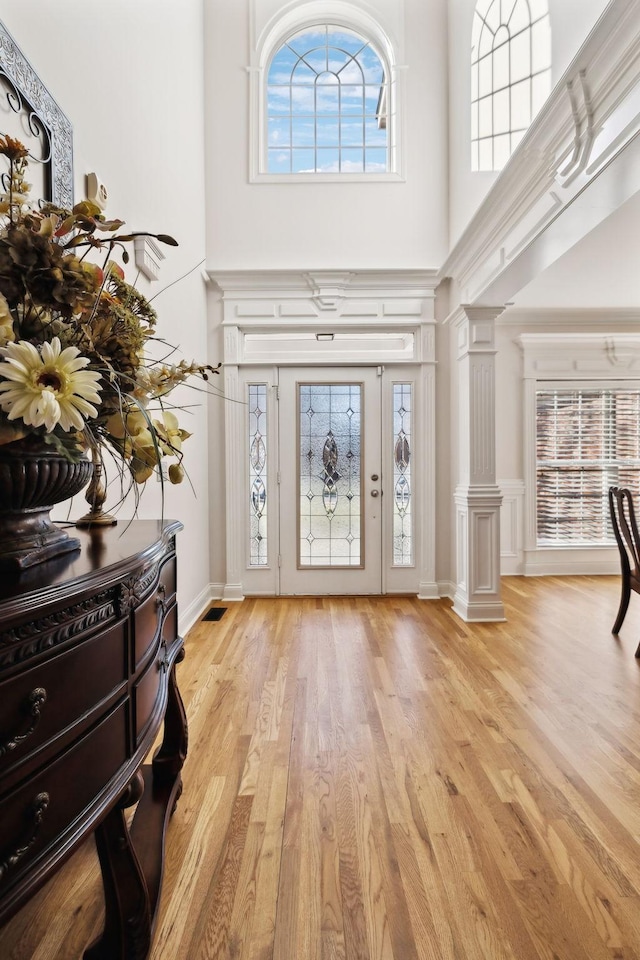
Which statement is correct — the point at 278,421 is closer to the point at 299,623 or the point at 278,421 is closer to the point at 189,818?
the point at 299,623

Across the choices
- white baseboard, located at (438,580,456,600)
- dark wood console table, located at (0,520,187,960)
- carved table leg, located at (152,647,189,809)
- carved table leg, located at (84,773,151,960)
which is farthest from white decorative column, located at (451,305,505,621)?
carved table leg, located at (84,773,151,960)

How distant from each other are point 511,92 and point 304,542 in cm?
361

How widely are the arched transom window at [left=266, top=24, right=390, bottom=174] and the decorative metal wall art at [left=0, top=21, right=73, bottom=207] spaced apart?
3.23 metres

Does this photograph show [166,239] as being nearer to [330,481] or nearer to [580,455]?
[330,481]

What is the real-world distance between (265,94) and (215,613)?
4.48 metres

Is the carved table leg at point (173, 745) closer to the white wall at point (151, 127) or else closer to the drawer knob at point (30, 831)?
the drawer knob at point (30, 831)

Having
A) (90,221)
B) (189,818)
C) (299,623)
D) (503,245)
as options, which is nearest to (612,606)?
(299,623)

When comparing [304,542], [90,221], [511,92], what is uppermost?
[511,92]

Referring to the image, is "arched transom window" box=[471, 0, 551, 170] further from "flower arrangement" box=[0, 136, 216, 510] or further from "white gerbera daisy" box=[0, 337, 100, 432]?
"white gerbera daisy" box=[0, 337, 100, 432]

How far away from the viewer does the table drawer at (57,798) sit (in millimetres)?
712

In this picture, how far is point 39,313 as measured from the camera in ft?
2.74

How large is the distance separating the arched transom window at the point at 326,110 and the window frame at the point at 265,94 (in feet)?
0.19

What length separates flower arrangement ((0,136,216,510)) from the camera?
2.43ft

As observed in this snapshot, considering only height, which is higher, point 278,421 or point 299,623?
point 278,421
